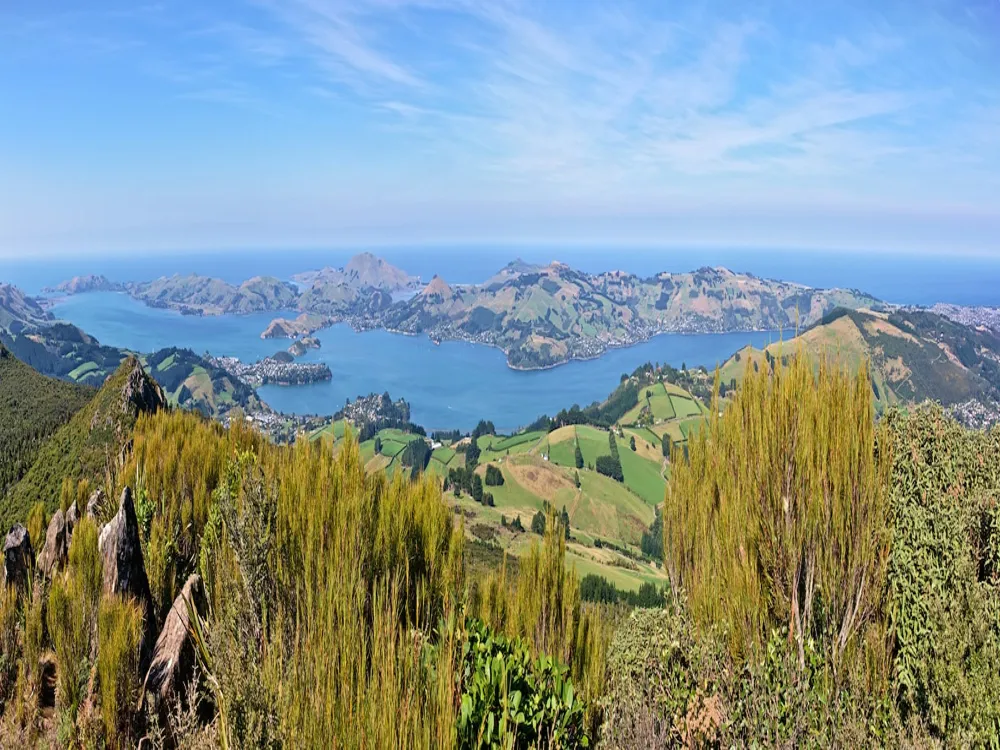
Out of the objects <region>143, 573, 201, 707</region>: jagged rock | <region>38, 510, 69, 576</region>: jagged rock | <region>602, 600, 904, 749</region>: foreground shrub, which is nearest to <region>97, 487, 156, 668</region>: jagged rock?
→ <region>143, 573, 201, 707</region>: jagged rock

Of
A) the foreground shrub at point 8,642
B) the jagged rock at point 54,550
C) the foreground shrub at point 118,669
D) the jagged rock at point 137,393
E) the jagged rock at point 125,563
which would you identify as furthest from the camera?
the jagged rock at point 137,393

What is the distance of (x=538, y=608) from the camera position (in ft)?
23.0

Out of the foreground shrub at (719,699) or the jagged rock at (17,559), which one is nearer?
the foreground shrub at (719,699)

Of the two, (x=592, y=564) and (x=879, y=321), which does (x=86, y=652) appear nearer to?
(x=592, y=564)

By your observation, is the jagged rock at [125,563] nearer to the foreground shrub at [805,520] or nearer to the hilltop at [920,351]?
the foreground shrub at [805,520]

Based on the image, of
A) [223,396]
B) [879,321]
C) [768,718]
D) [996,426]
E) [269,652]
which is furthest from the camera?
[879,321]

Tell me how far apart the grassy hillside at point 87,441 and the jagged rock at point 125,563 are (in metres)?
20.5

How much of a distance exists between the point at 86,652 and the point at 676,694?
20.3 ft

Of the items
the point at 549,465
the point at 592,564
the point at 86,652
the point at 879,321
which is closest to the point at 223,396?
the point at 549,465

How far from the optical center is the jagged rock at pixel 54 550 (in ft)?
27.1

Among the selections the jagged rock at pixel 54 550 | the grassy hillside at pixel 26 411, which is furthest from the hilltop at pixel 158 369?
the jagged rock at pixel 54 550

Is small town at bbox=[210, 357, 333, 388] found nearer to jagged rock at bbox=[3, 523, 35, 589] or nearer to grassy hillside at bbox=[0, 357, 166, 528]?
grassy hillside at bbox=[0, 357, 166, 528]

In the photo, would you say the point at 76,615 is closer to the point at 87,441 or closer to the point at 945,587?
the point at 945,587

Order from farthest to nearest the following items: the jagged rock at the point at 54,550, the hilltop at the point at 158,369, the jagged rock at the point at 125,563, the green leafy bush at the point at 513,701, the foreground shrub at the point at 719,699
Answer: the hilltop at the point at 158,369 < the jagged rock at the point at 54,550 < the jagged rock at the point at 125,563 < the foreground shrub at the point at 719,699 < the green leafy bush at the point at 513,701
